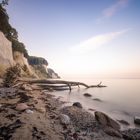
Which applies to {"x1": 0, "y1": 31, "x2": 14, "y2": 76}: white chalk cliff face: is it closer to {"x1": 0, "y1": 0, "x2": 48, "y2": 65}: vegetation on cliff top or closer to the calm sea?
{"x1": 0, "y1": 0, "x2": 48, "y2": 65}: vegetation on cliff top

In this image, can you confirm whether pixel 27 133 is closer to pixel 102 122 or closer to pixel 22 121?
pixel 22 121

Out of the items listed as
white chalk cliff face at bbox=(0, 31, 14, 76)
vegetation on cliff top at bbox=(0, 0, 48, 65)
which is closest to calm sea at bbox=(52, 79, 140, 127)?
white chalk cliff face at bbox=(0, 31, 14, 76)

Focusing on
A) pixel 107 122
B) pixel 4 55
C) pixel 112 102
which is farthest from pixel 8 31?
pixel 107 122

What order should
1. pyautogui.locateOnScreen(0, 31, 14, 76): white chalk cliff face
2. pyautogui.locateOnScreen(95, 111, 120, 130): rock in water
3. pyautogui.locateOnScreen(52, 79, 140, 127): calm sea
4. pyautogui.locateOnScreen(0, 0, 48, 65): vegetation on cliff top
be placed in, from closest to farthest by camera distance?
pyautogui.locateOnScreen(95, 111, 120, 130): rock in water → pyautogui.locateOnScreen(52, 79, 140, 127): calm sea → pyautogui.locateOnScreen(0, 31, 14, 76): white chalk cliff face → pyautogui.locateOnScreen(0, 0, 48, 65): vegetation on cliff top

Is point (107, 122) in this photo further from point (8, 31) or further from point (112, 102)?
point (8, 31)

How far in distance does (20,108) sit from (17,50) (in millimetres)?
44692

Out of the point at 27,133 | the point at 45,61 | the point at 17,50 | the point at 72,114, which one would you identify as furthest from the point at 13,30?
the point at 45,61

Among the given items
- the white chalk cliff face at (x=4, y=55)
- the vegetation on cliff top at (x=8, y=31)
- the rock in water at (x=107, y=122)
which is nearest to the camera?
the rock in water at (x=107, y=122)

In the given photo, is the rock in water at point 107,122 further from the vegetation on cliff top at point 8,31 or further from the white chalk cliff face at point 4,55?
Result: the vegetation on cliff top at point 8,31

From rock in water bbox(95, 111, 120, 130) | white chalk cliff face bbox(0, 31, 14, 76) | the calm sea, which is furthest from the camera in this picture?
white chalk cliff face bbox(0, 31, 14, 76)

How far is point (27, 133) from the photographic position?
4.57 metres

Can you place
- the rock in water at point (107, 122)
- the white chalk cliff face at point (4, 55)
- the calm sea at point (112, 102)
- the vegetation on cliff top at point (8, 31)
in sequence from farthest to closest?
1. the vegetation on cliff top at point (8, 31)
2. the white chalk cliff face at point (4, 55)
3. the calm sea at point (112, 102)
4. the rock in water at point (107, 122)

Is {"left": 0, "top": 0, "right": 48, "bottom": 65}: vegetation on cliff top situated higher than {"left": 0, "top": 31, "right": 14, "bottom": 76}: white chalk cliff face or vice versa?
{"left": 0, "top": 0, "right": 48, "bottom": 65}: vegetation on cliff top

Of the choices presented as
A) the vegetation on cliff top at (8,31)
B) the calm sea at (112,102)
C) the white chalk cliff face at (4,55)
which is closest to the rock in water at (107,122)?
the calm sea at (112,102)
